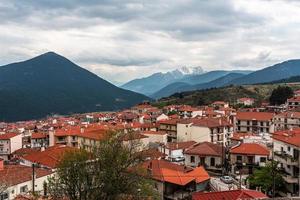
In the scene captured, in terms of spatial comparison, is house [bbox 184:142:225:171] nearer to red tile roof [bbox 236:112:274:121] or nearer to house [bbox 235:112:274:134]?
house [bbox 235:112:274:134]

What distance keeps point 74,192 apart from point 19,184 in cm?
1534

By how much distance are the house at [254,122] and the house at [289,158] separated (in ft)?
141

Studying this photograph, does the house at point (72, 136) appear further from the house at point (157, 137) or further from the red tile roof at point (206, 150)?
the red tile roof at point (206, 150)

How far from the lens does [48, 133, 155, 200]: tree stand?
88.1ft

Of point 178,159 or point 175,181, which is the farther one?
point 178,159

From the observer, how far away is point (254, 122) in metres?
96.0

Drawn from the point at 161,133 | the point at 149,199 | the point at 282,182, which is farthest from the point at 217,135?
the point at 149,199

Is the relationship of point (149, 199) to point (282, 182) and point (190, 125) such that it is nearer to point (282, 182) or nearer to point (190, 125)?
point (282, 182)

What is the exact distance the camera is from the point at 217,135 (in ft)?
260

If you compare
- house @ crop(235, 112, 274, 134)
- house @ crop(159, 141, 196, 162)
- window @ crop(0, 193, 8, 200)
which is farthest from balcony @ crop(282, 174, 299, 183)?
house @ crop(235, 112, 274, 134)

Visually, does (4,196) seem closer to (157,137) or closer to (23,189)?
(23,189)

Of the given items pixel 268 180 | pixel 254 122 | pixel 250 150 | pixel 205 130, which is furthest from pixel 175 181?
pixel 254 122

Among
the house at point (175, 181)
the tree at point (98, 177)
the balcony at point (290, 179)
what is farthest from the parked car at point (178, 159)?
the tree at point (98, 177)

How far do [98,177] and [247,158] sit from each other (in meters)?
31.9
